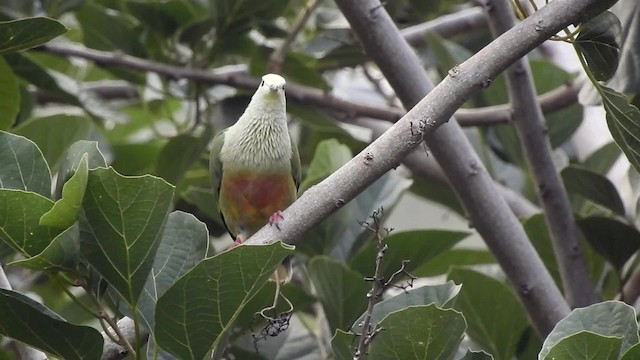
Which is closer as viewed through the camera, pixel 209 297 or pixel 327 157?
pixel 209 297

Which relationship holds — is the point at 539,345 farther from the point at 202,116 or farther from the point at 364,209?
the point at 202,116

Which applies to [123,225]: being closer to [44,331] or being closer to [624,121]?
[44,331]

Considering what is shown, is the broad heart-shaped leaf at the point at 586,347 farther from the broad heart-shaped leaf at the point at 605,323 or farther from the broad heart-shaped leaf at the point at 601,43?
the broad heart-shaped leaf at the point at 601,43

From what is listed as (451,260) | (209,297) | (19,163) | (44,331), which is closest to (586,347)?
(209,297)

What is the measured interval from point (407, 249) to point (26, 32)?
98 centimetres

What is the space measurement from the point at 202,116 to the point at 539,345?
1.29 m

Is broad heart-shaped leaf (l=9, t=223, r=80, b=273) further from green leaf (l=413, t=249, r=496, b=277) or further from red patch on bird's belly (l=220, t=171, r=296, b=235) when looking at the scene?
green leaf (l=413, t=249, r=496, b=277)

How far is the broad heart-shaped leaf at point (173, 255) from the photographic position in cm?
153

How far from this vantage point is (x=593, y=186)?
2.19m

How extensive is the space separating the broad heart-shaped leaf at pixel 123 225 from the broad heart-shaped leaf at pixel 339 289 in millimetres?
630

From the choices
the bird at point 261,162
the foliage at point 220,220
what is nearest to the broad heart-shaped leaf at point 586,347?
the foliage at point 220,220

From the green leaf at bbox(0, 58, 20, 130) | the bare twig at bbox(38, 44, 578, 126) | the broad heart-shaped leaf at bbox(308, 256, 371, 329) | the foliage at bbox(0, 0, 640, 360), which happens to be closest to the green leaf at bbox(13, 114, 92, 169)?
the foliage at bbox(0, 0, 640, 360)

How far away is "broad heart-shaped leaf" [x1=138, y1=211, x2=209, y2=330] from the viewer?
5.02 ft

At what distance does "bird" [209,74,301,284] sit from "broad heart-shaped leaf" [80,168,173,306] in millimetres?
836
